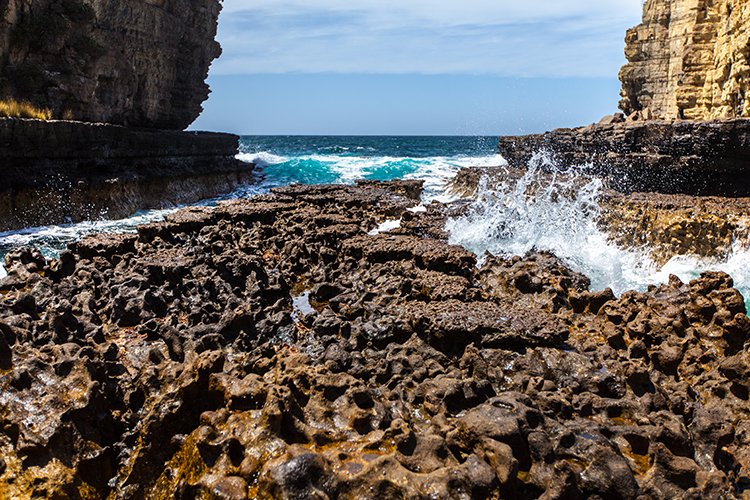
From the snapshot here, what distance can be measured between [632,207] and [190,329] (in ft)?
30.8

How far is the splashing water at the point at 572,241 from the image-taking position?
27.7 ft

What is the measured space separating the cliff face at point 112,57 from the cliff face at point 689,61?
64.9ft

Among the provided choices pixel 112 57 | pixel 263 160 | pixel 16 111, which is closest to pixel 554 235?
pixel 16 111

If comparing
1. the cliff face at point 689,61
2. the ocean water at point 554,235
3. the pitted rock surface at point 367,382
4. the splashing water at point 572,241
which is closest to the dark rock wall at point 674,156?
the ocean water at point 554,235

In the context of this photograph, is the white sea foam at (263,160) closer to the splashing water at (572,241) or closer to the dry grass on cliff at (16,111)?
the dry grass on cliff at (16,111)

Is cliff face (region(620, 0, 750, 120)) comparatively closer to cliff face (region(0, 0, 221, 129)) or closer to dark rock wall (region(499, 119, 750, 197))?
dark rock wall (region(499, 119, 750, 197))

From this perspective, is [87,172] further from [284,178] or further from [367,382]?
[284,178]

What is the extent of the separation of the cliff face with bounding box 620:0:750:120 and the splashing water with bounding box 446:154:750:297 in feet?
27.2

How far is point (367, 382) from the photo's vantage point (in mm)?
3074

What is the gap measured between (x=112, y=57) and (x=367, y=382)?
70.8 feet

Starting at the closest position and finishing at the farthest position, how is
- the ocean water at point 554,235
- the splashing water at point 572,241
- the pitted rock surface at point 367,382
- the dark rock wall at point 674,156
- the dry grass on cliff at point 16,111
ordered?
the pitted rock surface at point 367,382, the splashing water at point 572,241, the ocean water at point 554,235, the dark rock wall at point 674,156, the dry grass on cliff at point 16,111

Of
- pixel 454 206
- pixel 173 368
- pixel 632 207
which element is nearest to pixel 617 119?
pixel 632 207

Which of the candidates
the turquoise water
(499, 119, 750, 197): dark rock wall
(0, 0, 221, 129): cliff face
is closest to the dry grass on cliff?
(0, 0, 221, 129): cliff face

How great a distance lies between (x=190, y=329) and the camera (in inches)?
147
